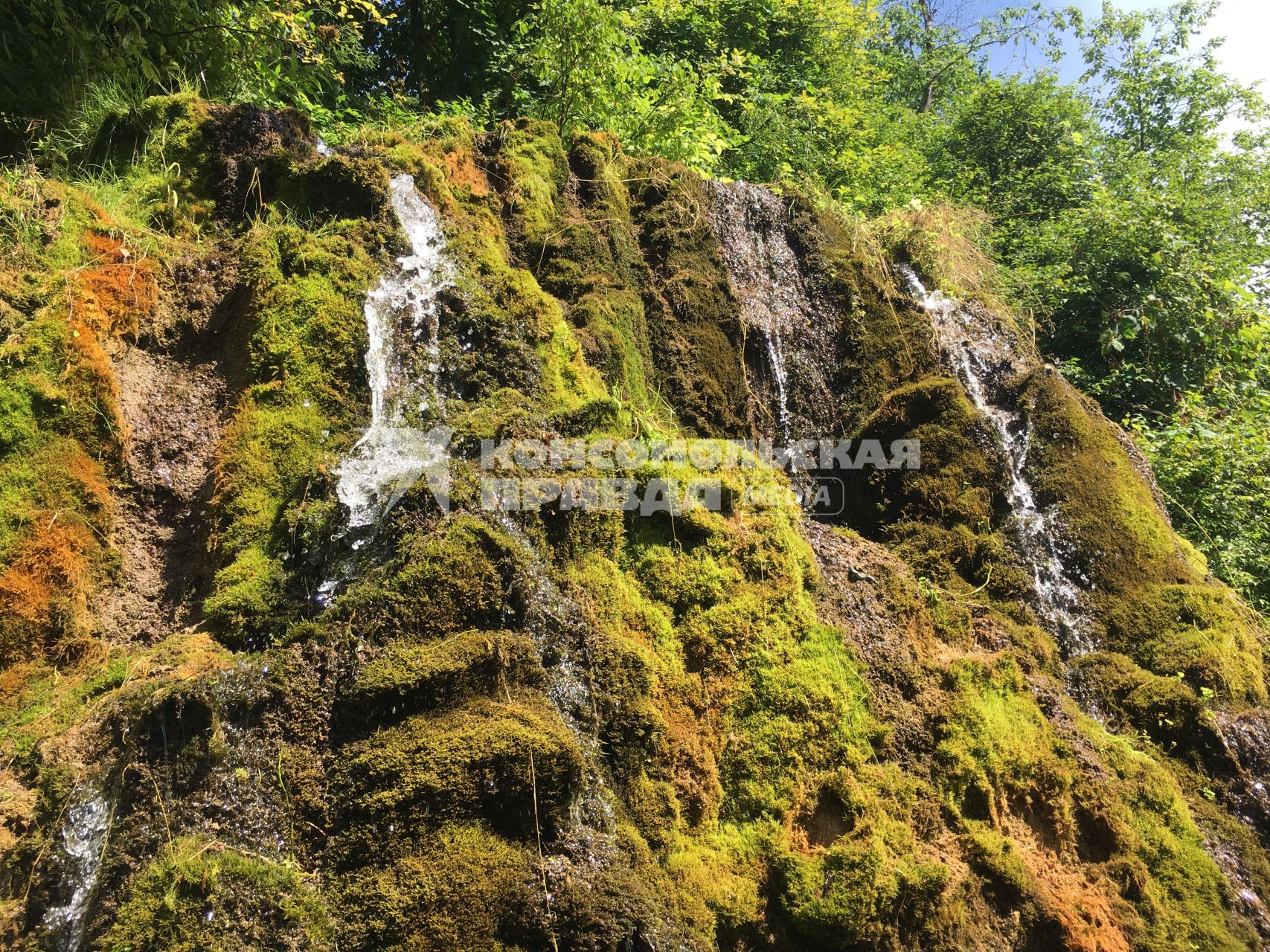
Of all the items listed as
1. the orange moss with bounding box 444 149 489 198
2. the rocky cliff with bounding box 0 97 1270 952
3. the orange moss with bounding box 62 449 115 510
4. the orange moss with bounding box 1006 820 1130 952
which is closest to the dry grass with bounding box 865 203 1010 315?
the rocky cliff with bounding box 0 97 1270 952

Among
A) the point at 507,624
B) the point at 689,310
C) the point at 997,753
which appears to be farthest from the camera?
the point at 689,310

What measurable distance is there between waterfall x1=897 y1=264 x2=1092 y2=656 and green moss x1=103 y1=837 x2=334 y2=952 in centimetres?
481

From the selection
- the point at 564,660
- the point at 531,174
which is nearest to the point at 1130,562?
the point at 564,660

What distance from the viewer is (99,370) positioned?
389cm

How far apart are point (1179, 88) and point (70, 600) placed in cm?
1739

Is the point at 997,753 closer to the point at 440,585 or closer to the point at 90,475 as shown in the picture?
the point at 440,585

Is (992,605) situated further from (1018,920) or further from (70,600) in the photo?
(70,600)

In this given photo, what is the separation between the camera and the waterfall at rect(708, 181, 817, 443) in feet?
21.1

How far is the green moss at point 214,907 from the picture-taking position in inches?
97.3

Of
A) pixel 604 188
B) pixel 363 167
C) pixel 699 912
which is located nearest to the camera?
pixel 699 912

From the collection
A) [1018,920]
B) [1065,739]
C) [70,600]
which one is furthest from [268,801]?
[1065,739]

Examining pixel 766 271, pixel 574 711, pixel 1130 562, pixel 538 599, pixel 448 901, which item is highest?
pixel 766 271

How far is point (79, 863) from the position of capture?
9.03 ft

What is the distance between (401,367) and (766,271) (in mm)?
3684
